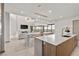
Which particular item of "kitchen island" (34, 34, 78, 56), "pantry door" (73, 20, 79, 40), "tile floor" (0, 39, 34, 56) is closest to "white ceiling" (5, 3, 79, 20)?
"pantry door" (73, 20, 79, 40)

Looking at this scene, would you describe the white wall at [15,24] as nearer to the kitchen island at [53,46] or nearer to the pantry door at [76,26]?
the pantry door at [76,26]

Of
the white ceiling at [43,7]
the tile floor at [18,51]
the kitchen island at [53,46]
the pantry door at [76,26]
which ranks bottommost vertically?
the tile floor at [18,51]

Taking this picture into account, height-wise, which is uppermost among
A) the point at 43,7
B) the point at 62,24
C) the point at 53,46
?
the point at 43,7

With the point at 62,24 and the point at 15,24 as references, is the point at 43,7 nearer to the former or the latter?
the point at 62,24

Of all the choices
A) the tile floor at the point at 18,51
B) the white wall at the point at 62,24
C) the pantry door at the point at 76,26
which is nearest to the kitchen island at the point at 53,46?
the tile floor at the point at 18,51

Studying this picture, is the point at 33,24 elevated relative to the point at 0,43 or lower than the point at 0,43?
elevated

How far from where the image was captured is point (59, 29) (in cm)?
812

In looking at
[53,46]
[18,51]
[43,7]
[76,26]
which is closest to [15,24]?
[43,7]

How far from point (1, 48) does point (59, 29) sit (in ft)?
18.6

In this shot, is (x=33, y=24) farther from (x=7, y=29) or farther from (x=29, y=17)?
(x=7, y=29)

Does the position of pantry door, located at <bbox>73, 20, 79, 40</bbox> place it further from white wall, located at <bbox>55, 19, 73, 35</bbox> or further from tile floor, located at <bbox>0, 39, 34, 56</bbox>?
tile floor, located at <bbox>0, 39, 34, 56</bbox>

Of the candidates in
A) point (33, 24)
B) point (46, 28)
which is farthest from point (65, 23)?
point (33, 24)

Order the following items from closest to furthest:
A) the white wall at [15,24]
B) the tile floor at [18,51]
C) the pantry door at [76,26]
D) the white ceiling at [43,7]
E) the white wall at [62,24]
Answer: the tile floor at [18,51] < the white ceiling at [43,7] < the pantry door at [76,26] < the white wall at [62,24] < the white wall at [15,24]

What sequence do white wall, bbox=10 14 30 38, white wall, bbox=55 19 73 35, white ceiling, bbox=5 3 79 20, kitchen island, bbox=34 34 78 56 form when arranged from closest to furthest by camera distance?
kitchen island, bbox=34 34 78 56, white ceiling, bbox=5 3 79 20, white wall, bbox=55 19 73 35, white wall, bbox=10 14 30 38
